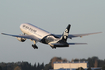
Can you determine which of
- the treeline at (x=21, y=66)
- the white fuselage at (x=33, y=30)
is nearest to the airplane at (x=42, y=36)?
the white fuselage at (x=33, y=30)

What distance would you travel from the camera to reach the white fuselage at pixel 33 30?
10885 centimetres

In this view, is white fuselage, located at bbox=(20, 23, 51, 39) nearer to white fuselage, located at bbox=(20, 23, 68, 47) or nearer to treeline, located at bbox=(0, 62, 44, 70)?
white fuselage, located at bbox=(20, 23, 68, 47)

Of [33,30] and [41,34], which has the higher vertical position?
[33,30]

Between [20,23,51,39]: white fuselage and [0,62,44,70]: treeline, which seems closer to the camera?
[20,23,51,39]: white fuselage

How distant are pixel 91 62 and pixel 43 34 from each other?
45.6 m

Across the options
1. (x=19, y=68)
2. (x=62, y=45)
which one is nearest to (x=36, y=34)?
(x=62, y=45)

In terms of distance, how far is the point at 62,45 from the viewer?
10081cm

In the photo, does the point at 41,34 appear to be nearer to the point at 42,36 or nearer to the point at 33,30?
the point at 42,36

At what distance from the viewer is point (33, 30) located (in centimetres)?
11431

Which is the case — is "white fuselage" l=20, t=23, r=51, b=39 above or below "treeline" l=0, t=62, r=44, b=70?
above

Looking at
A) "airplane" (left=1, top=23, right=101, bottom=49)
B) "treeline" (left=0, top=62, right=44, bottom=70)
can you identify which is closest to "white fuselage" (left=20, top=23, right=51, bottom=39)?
"airplane" (left=1, top=23, right=101, bottom=49)

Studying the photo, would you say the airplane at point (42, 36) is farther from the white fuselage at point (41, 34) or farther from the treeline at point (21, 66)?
the treeline at point (21, 66)

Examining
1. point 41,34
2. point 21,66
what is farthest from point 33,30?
point 21,66

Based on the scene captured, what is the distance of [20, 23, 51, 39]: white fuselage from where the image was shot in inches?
4285
